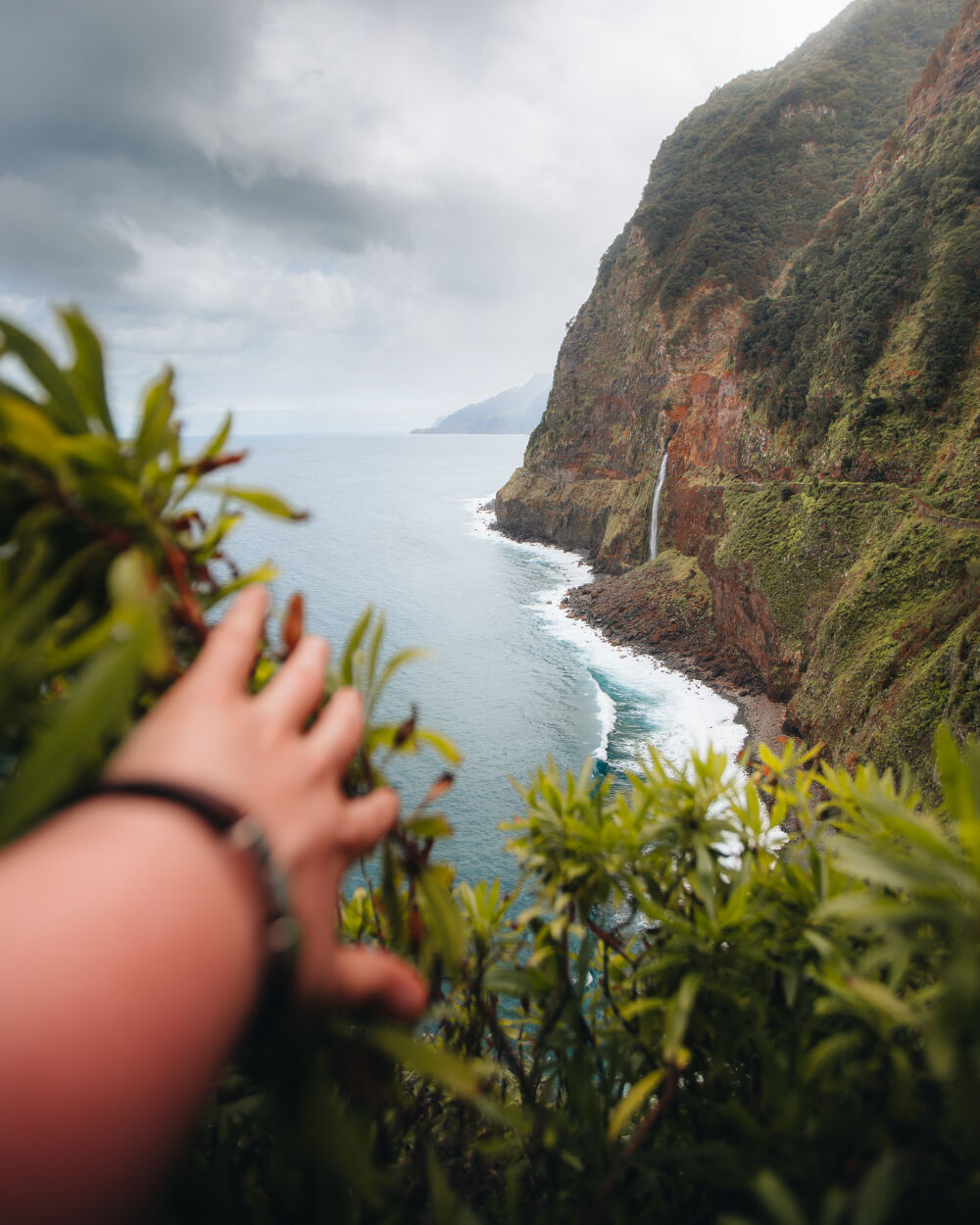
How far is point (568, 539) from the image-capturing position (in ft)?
170

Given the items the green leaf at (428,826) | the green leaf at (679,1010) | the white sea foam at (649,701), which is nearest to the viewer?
the green leaf at (428,826)

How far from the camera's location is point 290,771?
69cm

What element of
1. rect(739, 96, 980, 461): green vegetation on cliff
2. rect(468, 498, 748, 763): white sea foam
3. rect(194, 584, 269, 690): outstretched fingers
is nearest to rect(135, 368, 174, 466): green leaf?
rect(194, 584, 269, 690): outstretched fingers

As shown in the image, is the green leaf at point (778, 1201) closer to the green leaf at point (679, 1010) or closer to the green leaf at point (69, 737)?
the green leaf at point (679, 1010)

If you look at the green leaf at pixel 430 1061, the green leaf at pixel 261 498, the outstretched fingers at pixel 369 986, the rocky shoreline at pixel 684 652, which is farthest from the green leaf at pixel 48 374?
the rocky shoreline at pixel 684 652

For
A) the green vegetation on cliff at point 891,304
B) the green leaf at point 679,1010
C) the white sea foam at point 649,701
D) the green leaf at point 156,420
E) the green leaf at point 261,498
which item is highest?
the green vegetation on cliff at point 891,304

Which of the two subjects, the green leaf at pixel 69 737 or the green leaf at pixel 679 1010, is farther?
the green leaf at pixel 679 1010

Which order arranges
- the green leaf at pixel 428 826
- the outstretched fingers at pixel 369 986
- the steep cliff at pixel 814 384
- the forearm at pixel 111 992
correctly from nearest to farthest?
the forearm at pixel 111 992 → the outstretched fingers at pixel 369 986 → the green leaf at pixel 428 826 → the steep cliff at pixel 814 384

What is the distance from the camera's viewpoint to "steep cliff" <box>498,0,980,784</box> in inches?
666

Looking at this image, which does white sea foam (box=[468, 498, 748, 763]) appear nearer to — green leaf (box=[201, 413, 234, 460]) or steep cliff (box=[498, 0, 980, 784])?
steep cliff (box=[498, 0, 980, 784])

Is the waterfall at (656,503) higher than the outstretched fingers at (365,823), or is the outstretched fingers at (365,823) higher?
the outstretched fingers at (365,823)

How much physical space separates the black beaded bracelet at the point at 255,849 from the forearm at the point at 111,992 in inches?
0.4

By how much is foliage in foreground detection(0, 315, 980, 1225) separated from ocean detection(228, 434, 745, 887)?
29 cm

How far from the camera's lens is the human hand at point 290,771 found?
63 cm
